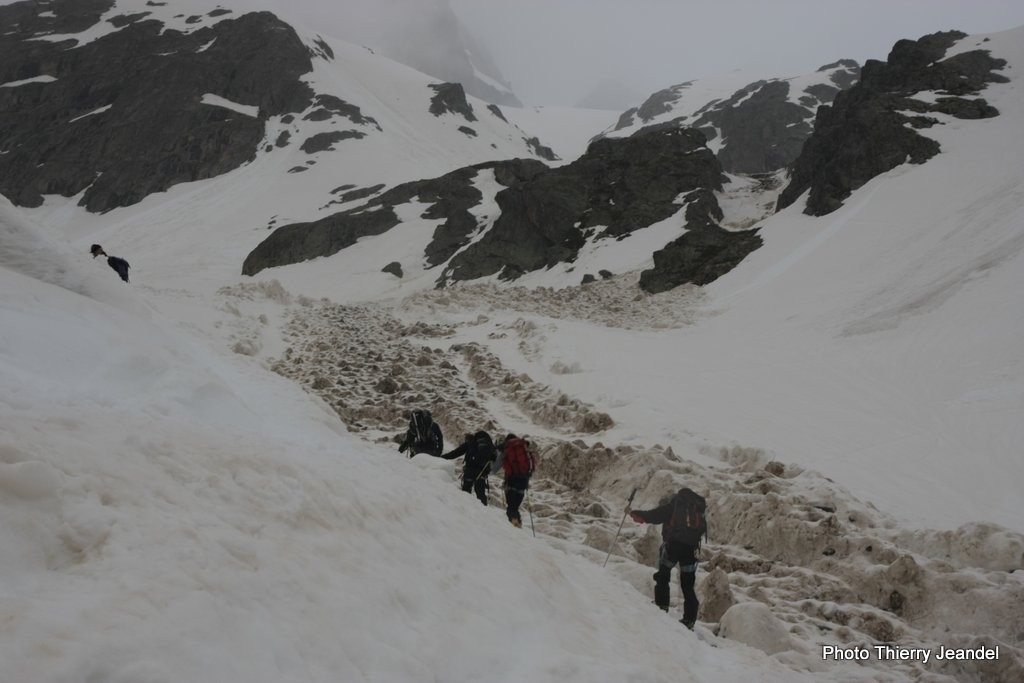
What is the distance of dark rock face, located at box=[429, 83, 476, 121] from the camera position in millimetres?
95000

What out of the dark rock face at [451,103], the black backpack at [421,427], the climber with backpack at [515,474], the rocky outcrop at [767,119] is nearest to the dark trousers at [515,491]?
the climber with backpack at [515,474]

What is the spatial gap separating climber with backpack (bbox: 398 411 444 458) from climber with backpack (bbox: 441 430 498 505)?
93cm

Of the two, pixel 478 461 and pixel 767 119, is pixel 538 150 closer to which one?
pixel 767 119

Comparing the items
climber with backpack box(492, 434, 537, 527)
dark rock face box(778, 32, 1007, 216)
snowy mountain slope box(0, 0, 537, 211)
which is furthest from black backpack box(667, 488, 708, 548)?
snowy mountain slope box(0, 0, 537, 211)

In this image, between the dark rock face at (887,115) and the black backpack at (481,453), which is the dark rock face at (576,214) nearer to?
the dark rock face at (887,115)

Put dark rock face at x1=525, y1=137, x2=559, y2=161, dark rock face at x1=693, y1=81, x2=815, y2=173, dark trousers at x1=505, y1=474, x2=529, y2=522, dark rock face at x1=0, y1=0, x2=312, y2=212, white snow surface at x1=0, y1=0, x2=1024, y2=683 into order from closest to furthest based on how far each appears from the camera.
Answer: white snow surface at x1=0, y1=0, x2=1024, y2=683 < dark trousers at x1=505, y1=474, x2=529, y2=522 < dark rock face at x1=0, y1=0, x2=312, y2=212 < dark rock face at x1=693, y1=81, x2=815, y2=173 < dark rock face at x1=525, y1=137, x2=559, y2=161

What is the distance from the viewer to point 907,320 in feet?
51.2

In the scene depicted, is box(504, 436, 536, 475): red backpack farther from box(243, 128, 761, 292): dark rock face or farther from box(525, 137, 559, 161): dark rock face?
box(525, 137, 559, 161): dark rock face

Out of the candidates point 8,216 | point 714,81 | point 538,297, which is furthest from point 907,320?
point 714,81

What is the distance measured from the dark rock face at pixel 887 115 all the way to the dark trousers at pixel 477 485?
27.5m

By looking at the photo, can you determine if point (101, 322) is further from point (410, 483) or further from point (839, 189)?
point (839, 189)

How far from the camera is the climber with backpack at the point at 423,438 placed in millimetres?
9023

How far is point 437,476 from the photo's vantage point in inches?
292

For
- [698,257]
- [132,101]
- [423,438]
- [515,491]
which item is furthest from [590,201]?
[132,101]
